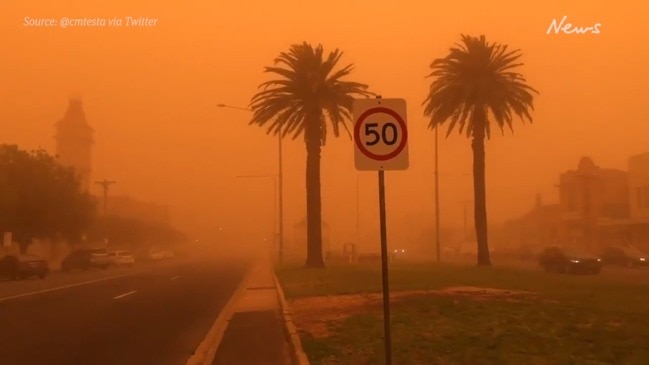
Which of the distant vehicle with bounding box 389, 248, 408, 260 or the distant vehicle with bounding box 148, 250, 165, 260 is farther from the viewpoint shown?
the distant vehicle with bounding box 148, 250, 165, 260

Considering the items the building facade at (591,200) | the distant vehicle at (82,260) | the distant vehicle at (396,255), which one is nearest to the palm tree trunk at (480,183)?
the distant vehicle at (396,255)

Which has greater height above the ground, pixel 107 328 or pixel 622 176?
pixel 622 176

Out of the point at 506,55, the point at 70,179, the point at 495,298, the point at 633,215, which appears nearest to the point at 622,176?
the point at 633,215

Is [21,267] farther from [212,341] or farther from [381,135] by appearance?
[381,135]

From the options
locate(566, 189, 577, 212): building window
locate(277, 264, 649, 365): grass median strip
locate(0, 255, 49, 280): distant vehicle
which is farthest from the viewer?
locate(566, 189, 577, 212): building window

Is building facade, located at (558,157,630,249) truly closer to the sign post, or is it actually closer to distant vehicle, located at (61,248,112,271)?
distant vehicle, located at (61,248,112,271)

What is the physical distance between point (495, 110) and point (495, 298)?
70.2 ft

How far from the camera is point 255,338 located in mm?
14938

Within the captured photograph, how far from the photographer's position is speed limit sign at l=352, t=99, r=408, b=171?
8.83 m

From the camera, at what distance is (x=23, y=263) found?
44812 millimetres

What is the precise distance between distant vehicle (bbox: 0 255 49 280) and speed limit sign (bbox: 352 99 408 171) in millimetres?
40299

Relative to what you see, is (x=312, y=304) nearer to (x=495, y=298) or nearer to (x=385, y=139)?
(x=495, y=298)

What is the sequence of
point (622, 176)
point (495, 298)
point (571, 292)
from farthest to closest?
point (622, 176) → point (571, 292) → point (495, 298)

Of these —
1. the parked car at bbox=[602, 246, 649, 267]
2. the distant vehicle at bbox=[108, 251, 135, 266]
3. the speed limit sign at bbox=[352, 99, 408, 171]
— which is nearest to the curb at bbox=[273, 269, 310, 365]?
the speed limit sign at bbox=[352, 99, 408, 171]
